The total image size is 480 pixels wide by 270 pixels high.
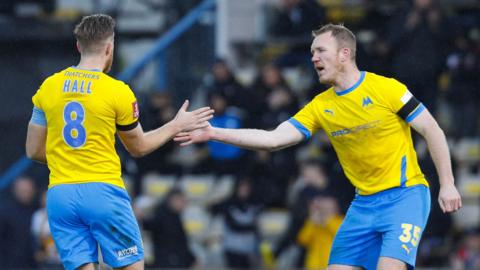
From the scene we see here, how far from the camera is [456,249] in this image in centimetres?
1339

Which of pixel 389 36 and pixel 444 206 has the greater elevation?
pixel 389 36

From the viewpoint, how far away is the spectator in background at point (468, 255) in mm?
13055

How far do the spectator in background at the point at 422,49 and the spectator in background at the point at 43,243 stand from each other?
4.82m

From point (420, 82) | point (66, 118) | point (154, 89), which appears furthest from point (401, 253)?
point (154, 89)

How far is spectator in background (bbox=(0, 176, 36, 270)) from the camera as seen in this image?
14078 millimetres

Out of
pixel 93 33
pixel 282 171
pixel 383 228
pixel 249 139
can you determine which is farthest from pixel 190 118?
pixel 282 171

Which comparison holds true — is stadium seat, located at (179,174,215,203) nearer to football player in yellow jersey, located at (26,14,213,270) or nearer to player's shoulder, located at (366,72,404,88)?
player's shoulder, located at (366,72,404,88)

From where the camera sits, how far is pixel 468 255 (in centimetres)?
1314

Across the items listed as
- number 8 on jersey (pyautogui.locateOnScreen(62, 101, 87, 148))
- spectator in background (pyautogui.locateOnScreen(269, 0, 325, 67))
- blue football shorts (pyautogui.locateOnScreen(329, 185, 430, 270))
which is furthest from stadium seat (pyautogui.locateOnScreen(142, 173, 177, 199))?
number 8 on jersey (pyautogui.locateOnScreen(62, 101, 87, 148))

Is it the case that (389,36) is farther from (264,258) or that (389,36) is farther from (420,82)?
(264,258)

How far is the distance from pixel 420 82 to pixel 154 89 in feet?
11.6

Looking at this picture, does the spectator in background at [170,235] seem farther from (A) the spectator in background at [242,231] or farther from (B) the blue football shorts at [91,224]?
(B) the blue football shorts at [91,224]

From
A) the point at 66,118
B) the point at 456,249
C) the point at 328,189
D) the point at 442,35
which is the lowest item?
the point at 456,249

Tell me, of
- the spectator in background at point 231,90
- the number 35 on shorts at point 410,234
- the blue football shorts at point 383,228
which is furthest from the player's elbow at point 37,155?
the spectator in background at point 231,90
